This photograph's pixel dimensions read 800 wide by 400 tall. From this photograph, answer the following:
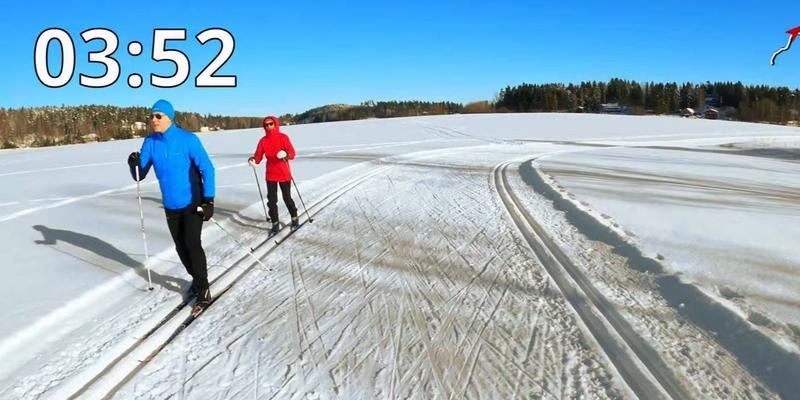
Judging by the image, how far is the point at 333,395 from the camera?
298cm

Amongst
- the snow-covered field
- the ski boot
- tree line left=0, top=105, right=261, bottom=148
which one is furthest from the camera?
tree line left=0, top=105, right=261, bottom=148

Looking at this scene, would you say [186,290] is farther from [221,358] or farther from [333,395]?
[333,395]

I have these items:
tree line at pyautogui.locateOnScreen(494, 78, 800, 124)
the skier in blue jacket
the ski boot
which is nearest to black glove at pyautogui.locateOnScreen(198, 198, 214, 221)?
the skier in blue jacket

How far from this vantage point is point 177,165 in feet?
13.9

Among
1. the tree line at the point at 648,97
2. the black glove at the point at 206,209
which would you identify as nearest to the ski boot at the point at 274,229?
the black glove at the point at 206,209

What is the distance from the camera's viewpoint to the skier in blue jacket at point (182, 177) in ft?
13.8

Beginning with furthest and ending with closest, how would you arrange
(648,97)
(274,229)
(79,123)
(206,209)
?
1. (648,97)
2. (79,123)
3. (274,229)
4. (206,209)

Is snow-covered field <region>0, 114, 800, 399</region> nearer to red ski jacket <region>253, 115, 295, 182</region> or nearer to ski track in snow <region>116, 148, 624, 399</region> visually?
ski track in snow <region>116, 148, 624, 399</region>

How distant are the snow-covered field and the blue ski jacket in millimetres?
1028

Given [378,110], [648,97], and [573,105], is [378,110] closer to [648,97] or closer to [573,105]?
[573,105]

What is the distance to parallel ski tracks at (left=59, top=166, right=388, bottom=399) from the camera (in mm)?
3076

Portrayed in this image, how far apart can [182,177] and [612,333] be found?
3.91 meters

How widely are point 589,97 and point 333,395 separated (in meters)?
114

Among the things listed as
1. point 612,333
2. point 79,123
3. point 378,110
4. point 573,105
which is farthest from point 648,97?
point 612,333
